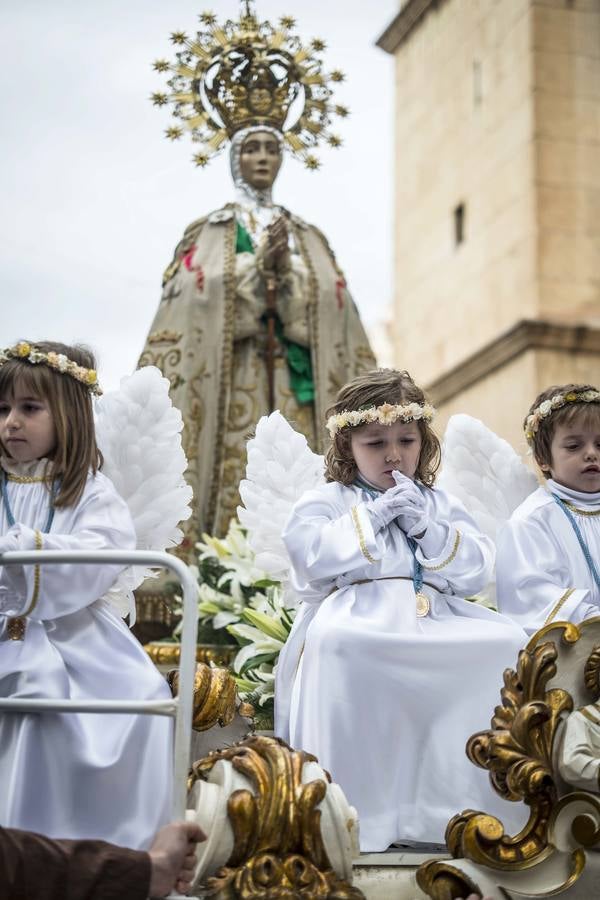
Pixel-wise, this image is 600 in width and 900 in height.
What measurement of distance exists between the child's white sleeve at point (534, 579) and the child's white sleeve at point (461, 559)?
10 cm

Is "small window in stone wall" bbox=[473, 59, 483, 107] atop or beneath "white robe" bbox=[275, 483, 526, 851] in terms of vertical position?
atop

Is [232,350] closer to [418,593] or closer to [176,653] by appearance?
[176,653]

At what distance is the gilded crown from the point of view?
353 inches

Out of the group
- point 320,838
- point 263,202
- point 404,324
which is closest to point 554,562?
point 320,838

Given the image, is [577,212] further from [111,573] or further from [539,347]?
[111,573]

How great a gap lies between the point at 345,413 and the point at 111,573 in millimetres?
1251

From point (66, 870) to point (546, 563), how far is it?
7.58 feet

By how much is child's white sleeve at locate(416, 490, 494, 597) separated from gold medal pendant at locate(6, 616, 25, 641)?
4.73 feet

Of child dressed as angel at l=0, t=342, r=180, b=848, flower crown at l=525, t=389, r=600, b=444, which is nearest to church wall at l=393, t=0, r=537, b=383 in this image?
flower crown at l=525, t=389, r=600, b=444

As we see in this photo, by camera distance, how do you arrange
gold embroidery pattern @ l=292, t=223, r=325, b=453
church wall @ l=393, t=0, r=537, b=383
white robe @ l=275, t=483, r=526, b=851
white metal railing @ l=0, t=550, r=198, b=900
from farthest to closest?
church wall @ l=393, t=0, r=537, b=383, gold embroidery pattern @ l=292, t=223, r=325, b=453, white robe @ l=275, t=483, r=526, b=851, white metal railing @ l=0, t=550, r=198, b=900

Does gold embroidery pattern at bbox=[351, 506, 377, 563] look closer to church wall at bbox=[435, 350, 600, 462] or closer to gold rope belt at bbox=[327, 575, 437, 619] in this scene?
gold rope belt at bbox=[327, 575, 437, 619]

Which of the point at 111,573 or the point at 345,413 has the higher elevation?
the point at 345,413

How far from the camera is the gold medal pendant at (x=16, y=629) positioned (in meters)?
4.19

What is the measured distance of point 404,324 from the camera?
22297 millimetres
